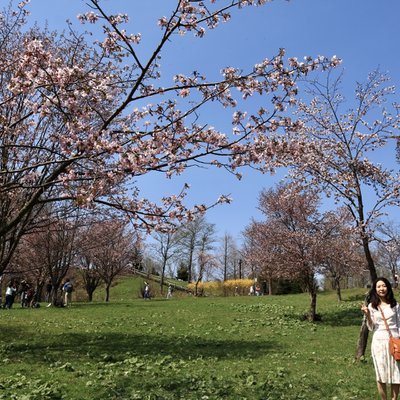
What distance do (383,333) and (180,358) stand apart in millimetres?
5779

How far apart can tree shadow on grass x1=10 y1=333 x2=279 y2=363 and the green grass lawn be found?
28 millimetres

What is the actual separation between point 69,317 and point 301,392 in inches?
629

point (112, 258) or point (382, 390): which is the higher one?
point (112, 258)

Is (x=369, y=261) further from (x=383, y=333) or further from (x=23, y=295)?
(x=23, y=295)

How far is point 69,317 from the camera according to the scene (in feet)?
68.9

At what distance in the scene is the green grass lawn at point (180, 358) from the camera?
7.49 metres

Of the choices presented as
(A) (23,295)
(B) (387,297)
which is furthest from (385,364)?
(A) (23,295)

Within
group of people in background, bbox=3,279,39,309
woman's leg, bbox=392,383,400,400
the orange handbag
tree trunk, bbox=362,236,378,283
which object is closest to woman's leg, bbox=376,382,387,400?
woman's leg, bbox=392,383,400,400

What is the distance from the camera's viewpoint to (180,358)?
1094 centimetres

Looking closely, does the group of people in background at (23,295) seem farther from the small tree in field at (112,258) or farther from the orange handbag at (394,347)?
the orange handbag at (394,347)

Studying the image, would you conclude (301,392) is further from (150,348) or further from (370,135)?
(370,135)

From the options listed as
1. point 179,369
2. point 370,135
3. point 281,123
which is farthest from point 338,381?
point 370,135

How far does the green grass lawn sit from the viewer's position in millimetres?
7492

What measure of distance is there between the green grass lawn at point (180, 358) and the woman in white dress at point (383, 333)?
1.08m
